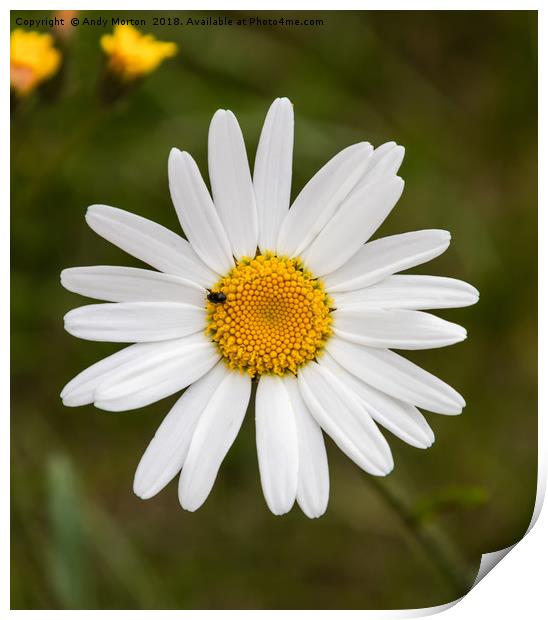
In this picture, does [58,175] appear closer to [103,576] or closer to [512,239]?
[103,576]

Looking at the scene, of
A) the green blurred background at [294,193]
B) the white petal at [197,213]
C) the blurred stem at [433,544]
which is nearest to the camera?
the white petal at [197,213]

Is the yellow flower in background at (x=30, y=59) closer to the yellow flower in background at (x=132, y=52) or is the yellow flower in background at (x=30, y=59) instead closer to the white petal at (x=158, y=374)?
the yellow flower in background at (x=132, y=52)

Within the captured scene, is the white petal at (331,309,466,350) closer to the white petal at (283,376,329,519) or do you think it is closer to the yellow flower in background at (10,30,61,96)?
the white petal at (283,376,329,519)

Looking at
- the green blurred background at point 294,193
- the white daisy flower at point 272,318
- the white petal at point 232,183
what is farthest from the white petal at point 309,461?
the green blurred background at point 294,193

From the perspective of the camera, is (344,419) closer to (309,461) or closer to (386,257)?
(309,461)

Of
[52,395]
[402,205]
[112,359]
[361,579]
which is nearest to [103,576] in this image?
[52,395]

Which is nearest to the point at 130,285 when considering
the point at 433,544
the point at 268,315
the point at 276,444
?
the point at 268,315

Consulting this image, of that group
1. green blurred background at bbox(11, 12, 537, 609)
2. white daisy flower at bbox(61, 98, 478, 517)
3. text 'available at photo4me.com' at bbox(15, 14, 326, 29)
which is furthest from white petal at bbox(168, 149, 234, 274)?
green blurred background at bbox(11, 12, 537, 609)
